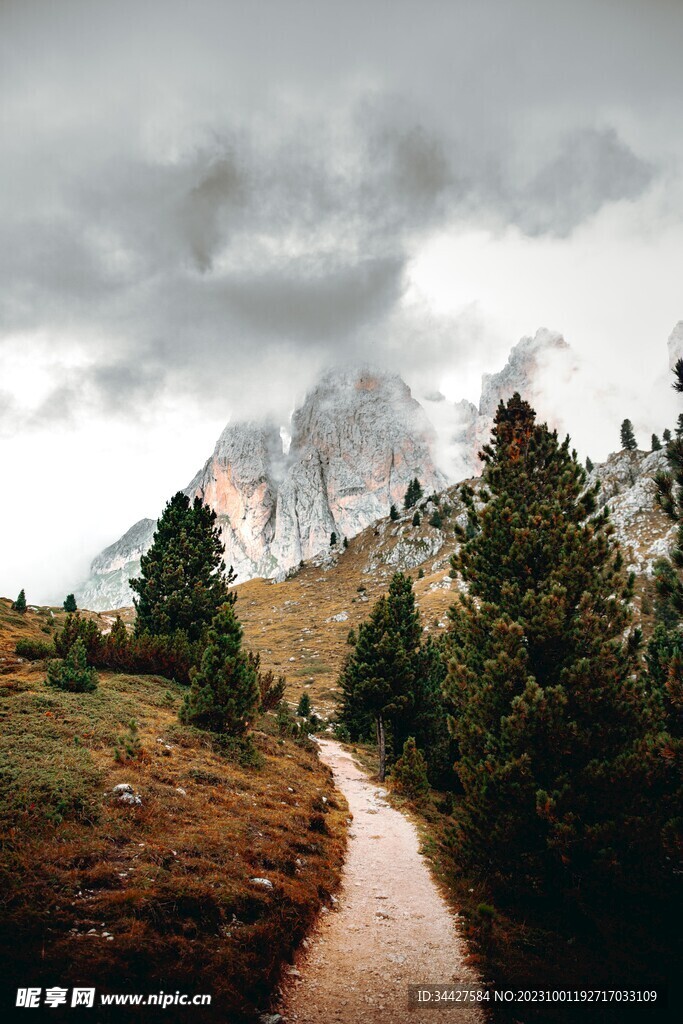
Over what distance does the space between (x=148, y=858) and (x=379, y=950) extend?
4.91 m

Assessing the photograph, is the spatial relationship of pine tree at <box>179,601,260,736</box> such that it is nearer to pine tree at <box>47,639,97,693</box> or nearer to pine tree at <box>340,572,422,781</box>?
pine tree at <box>47,639,97,693</box>

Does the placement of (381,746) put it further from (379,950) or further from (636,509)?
(636,509)

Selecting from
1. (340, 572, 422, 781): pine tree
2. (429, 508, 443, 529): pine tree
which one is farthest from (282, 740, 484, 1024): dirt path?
(429, 508, 443, 529): pine tree

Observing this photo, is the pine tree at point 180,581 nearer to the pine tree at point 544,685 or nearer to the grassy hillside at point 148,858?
the grassy hillside at point 148,858

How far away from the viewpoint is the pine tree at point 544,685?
33.2ft

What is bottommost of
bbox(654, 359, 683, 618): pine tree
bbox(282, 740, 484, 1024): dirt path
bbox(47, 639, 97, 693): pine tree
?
bbox(282, 740, 484, 1024): dirt path

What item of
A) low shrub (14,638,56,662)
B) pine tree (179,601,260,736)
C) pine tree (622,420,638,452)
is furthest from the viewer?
pine tree (622,420,638,452)

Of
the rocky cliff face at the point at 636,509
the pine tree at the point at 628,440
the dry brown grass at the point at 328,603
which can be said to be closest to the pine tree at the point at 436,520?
the dry brown grass at the point at 328,603

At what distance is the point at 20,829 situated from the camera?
8648 mm

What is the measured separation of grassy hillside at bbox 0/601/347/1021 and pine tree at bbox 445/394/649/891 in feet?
16.2

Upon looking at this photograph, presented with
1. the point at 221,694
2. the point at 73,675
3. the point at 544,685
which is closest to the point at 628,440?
the point at 544,685

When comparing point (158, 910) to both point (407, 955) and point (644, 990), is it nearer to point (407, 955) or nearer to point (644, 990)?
point (407, 955)

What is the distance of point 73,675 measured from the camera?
19438mm

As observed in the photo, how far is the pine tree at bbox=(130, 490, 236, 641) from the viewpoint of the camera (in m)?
33.2
